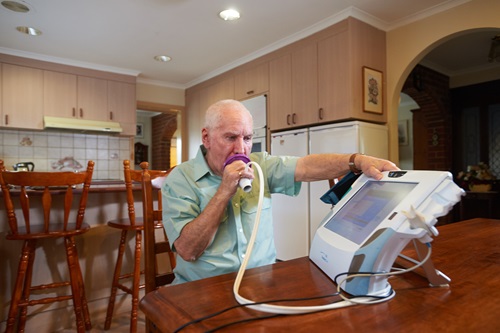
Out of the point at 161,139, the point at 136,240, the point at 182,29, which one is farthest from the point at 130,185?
the point at 161,139

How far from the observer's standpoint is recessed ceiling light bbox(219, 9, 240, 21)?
2.87 meters

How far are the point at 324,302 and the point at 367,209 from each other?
0.72 feet

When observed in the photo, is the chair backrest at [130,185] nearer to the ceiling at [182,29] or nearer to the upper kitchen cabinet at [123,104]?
the ceiling at [182,29]

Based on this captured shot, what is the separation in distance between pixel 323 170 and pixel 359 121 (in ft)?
6.40

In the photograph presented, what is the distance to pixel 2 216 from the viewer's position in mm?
1873

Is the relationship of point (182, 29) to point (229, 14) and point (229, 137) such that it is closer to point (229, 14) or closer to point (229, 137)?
point (229, 14)

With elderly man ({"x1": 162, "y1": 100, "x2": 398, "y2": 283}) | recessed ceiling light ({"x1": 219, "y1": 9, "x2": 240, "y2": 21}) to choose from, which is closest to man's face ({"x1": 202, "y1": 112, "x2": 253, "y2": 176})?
elderly man ({"x1": 162, "y1": 100, "x2": 398, "y2": 283})

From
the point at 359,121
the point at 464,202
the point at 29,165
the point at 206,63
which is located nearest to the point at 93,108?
the point at 29,165

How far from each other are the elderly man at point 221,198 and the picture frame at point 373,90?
6.75ft

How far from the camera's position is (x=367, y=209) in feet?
2.29

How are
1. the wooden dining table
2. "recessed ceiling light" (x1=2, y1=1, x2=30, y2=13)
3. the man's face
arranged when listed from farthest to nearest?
"recessed ceiling light" (x1=2, y1=1, x2=30, y2=13)
the man's face
the wooden dining table

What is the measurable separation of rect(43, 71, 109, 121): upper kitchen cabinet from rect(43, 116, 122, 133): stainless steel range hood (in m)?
0.10

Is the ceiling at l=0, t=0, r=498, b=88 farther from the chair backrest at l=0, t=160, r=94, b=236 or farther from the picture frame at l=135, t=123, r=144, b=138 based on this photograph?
the picture frame at l=135, t=123, r=144, b=138

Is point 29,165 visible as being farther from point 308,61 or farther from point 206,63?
point 308,61
